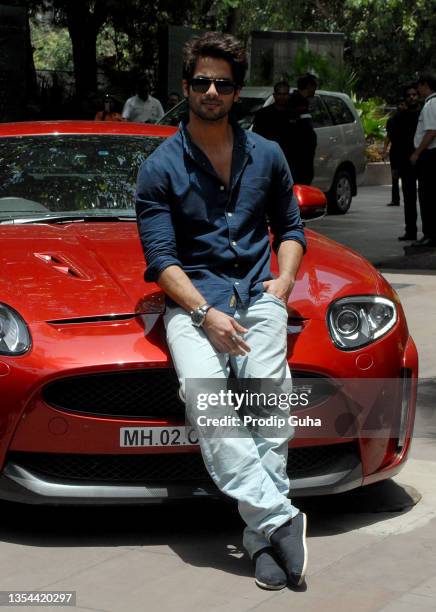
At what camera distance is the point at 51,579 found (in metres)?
4.21

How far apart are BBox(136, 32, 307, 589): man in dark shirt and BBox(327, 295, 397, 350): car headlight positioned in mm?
238

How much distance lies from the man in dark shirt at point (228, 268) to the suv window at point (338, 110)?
49.6ft

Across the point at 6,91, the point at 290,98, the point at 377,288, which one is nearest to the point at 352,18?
the point at 6,91

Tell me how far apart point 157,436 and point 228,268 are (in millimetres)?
642

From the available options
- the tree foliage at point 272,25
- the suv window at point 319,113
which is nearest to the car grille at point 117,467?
the suv window at point 319,113

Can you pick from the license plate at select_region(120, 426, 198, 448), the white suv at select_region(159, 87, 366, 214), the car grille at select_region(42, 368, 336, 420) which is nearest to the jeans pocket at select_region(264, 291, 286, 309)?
the car grille at select_region(42, 368, 336, 420)

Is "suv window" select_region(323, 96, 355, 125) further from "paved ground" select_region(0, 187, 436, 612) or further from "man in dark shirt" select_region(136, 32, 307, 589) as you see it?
"man in dark shirt" select_region(136, 32, 307, 589)

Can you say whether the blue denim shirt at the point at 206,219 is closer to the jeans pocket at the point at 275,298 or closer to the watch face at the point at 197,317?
the jeans pocket at the point at 275,298

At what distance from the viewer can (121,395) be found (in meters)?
4.50

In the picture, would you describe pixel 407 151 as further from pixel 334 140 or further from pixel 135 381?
pixel 135 381

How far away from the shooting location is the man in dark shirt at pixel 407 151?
14641 mm

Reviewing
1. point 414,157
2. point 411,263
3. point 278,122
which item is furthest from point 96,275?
point 278,122

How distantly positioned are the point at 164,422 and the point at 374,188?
20.1 m

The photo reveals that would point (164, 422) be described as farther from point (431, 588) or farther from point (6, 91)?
point (6, 91)
